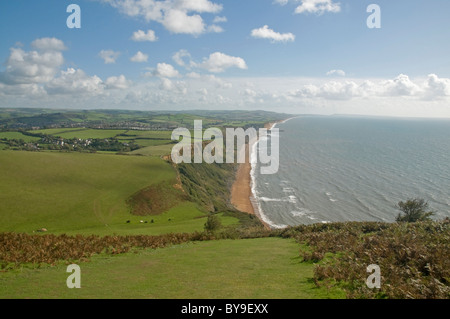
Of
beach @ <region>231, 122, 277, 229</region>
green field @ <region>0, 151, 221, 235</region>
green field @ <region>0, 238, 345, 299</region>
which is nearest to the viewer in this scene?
green field @ <region>0, 238, 345, 299</region>

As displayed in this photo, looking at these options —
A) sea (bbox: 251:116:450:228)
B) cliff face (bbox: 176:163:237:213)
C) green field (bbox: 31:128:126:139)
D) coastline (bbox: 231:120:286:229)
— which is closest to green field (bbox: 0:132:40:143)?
green field (bbox: 31:128:126:139)

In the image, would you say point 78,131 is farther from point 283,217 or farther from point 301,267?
point 301,267

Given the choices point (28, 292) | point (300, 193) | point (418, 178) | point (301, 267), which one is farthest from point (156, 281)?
point (418, 178)

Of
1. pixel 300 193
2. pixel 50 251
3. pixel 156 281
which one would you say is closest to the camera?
pixel 156 281

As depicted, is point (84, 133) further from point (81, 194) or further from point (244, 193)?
point (81, 194)

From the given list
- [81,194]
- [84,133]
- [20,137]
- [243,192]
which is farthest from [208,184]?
[20,137]

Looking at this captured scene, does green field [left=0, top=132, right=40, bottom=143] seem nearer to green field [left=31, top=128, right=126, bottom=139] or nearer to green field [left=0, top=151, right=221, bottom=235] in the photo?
green field [left=31, top=128, right=126, bottom=139]
